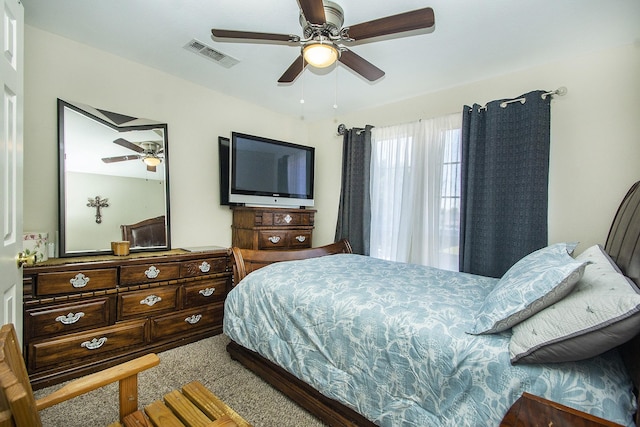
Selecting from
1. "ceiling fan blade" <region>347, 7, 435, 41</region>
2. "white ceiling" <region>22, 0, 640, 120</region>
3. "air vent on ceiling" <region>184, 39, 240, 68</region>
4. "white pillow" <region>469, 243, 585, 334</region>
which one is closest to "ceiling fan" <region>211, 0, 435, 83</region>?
"ceiling fan blade" <region>347, 7, 435, 41</region>

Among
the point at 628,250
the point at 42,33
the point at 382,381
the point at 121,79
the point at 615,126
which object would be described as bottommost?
the point at 382,381

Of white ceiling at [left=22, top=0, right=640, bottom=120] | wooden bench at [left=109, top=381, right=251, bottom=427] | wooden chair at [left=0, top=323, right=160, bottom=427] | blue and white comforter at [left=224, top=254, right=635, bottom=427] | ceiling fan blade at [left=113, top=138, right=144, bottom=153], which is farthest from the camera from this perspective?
ceiling fan blade at [left=113, top=138, right=144, bottom=153]

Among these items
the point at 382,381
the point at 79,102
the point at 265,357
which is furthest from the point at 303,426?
the point at 79,102

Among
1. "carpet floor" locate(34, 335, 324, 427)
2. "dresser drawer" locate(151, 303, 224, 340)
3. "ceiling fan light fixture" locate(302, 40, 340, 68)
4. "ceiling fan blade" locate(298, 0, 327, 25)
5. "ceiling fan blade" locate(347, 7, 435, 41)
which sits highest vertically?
"ceiling fan blade" locate(298, 0, 327, 25)

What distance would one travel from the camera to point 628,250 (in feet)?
4.41

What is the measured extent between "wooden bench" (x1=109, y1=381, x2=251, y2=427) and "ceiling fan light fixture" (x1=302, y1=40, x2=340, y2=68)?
6.02 feet

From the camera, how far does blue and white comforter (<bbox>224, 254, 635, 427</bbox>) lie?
99cm

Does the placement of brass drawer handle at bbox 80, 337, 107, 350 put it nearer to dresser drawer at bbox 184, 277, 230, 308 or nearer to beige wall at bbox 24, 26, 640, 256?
dresser drawer at bbox 184, 277, 230, 308

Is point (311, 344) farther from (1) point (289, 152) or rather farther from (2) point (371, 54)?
(1) point (289, 152)

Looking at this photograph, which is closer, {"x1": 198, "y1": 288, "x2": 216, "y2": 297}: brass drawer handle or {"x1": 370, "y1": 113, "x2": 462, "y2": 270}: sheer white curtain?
{"x1": 198, "y1": 288, "x2": 216, "y2": 297}: brass drawer handle

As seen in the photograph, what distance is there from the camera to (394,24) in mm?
1529

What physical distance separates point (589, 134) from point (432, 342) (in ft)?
7.28

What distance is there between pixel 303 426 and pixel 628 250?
5.97ft

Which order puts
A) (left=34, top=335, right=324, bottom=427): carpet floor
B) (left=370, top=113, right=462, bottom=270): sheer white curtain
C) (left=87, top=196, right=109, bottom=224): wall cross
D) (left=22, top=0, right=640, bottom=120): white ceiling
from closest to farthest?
(left=34, top=335, right=324, bottom=427): carpet floor, (left=22, top=0, right=640, bottom=120): white ceiling, (left=87, top=196, right=109, bottom=224): wall cross, (left=370, top=113, right=462, bottom=270): sheer white curtain
